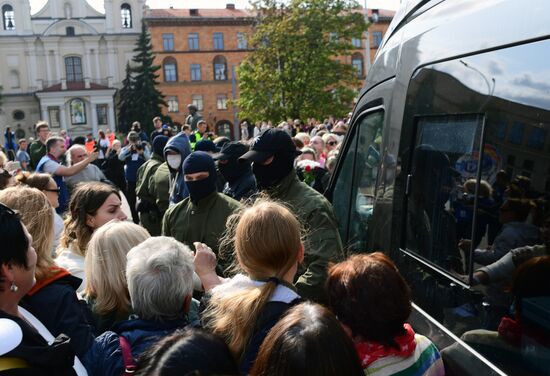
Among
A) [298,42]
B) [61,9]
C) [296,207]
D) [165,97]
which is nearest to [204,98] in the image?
[165,97]

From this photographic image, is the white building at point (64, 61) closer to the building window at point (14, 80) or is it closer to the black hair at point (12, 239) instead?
the building window at point (14, 80)

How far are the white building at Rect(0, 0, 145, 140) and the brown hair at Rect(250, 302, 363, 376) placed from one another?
71.8 metres

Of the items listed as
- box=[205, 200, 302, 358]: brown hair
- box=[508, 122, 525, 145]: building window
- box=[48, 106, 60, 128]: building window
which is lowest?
box=[48, 106, 60, 128]: building window

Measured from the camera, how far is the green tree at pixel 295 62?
3500 centimetres

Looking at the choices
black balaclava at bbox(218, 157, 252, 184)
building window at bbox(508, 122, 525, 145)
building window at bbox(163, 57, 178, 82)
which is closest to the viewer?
building window at bbox(508, 122, 525, 145)

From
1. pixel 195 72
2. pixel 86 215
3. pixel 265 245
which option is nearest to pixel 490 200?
pixel 265 245

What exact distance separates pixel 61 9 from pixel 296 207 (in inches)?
3018

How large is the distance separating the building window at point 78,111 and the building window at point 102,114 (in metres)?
1.72

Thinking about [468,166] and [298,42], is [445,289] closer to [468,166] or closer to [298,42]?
[468,166]

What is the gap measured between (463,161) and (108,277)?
1805 mm

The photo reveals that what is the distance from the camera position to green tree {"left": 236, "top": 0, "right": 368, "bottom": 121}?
35.0 m

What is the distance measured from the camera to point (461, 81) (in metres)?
2.49

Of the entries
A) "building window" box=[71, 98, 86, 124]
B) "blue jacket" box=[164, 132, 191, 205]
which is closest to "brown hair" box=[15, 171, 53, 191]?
"blue jacket" box=[164, 132, 191, 205]

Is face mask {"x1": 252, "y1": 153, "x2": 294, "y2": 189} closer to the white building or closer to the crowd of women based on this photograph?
the crowd of women
